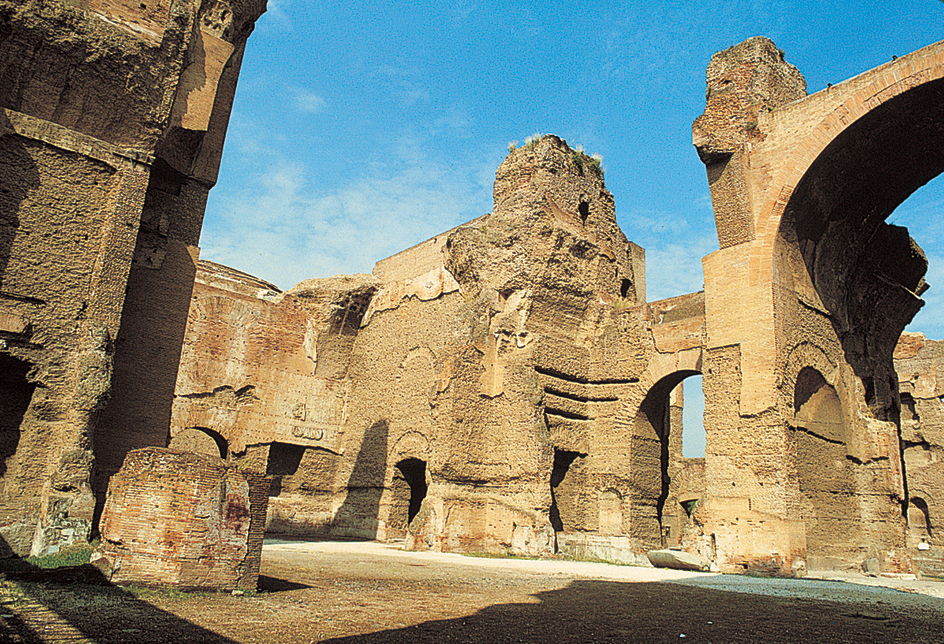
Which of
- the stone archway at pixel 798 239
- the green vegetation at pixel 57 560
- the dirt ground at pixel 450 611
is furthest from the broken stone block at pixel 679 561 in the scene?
the green vegetation at pixel 57 560

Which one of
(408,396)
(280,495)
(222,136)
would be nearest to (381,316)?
(408,396)

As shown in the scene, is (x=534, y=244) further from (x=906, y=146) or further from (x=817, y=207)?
(x=906, y=146)

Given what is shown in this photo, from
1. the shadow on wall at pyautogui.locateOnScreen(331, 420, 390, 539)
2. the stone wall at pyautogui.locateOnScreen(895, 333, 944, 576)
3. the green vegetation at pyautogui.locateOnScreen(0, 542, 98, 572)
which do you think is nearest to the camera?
the green vegetation at pyautogui.locateOnScreen(0, 542, 98, 572)

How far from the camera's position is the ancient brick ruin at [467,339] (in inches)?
276

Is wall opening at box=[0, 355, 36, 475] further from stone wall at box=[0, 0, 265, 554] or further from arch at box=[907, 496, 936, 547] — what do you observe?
arch at box=[907, 496, 936, 547]

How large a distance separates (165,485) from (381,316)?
1149cm

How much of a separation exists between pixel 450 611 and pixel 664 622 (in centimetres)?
140

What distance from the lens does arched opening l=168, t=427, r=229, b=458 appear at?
1437 cm

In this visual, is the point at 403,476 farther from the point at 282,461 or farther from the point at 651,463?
the point at 651,463

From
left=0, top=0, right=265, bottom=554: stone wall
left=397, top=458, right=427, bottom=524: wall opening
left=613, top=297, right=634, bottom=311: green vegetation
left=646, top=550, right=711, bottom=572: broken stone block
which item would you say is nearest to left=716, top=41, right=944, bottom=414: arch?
left=613, top=297, right=634, bottom=311: green vegetation

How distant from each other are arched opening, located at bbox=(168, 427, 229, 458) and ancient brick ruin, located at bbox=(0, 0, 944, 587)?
0.08 metres

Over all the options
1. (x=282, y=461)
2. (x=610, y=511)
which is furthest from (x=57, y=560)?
(x=282, y=461)

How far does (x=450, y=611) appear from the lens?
14.6ft

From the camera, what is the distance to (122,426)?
8.11 metres
